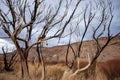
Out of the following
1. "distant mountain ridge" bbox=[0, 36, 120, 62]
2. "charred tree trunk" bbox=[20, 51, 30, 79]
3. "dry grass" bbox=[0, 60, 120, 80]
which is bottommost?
"dry grass" bbox=[0, 60, 120, 80]

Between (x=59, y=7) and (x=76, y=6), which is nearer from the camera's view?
(x=76, y=6)

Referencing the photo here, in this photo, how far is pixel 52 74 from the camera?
24.1m

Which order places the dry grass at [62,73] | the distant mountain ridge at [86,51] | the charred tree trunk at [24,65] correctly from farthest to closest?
the distant mountain ridge at [86,51] < the dry grass at [62,73] < the charred tree trunk at [24,65]

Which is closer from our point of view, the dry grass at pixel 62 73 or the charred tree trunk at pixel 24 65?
the charred tree trunk at pixel 24 65

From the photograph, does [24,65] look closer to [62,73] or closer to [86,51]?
[62,73]

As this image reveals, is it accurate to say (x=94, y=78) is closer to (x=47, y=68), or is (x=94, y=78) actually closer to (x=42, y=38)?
(x=47, y=68)

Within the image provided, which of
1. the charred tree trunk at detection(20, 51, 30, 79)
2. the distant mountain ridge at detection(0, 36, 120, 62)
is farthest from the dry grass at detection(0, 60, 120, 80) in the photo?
the distant mountain ridge at detection(0, 36, 120, 62)

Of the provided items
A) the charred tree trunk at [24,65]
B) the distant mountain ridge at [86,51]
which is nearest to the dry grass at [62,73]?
the charred tree trunk at [24,65]

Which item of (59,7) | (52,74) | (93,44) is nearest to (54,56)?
(93,44)

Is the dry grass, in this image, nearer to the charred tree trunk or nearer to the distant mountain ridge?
the charred tree trunk

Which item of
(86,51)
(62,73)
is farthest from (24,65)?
(86,51)

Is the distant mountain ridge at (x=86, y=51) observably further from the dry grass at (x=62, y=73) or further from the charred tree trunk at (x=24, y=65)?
the charred tree trunk at (x=24, y=65)

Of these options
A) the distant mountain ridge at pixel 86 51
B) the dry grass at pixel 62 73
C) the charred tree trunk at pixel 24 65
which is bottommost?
the dry grass at pixel 62 73

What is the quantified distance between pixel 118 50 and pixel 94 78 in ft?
104
